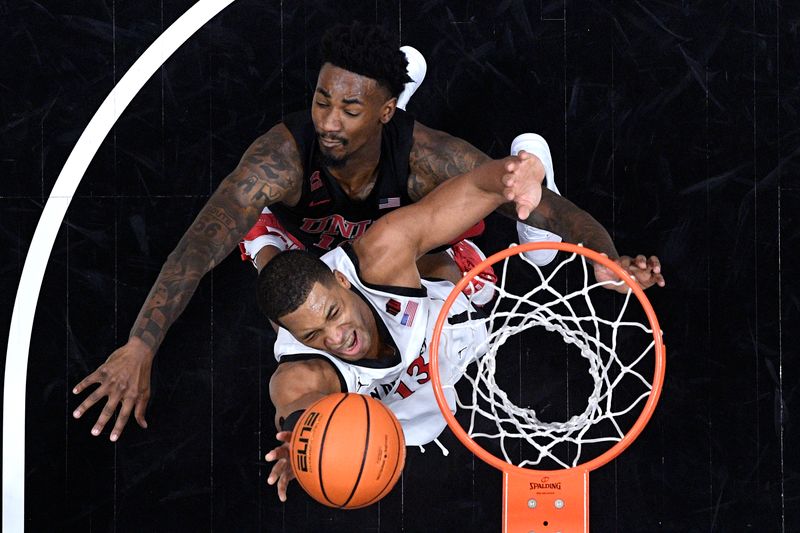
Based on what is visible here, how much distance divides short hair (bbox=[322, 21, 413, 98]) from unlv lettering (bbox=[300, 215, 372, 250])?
563 millimetres

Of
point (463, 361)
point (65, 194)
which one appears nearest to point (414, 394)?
point (463, 361)

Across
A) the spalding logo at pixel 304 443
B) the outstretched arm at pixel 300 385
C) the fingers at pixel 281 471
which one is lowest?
the fingers at pixel 281 471

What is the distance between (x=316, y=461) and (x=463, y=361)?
2.55 feet

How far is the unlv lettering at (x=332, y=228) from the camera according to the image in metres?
3.25

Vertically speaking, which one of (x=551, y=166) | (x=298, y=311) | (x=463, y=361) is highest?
(x=551, y=166)

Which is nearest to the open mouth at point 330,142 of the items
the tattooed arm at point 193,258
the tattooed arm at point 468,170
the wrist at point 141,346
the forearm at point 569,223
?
the tattooed arm at point 193,258

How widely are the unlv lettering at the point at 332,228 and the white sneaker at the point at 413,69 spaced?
534 mm

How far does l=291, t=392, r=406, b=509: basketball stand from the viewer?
8.15 ft

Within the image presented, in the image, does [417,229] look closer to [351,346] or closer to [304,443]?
[351,346]

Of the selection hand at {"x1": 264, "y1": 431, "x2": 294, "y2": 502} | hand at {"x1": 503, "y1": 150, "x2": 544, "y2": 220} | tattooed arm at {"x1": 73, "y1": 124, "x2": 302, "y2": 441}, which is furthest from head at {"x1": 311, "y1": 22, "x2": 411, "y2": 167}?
hand at {"x1": 264, "y1": 431, "x2": 294, "y2": 502}

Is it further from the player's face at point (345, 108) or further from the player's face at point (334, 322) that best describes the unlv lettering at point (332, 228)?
the player's face at point (334, 322)

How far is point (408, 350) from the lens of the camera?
9.82ft

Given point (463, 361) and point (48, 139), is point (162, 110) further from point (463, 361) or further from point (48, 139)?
point (463, 361)

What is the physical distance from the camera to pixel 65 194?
3.56m
